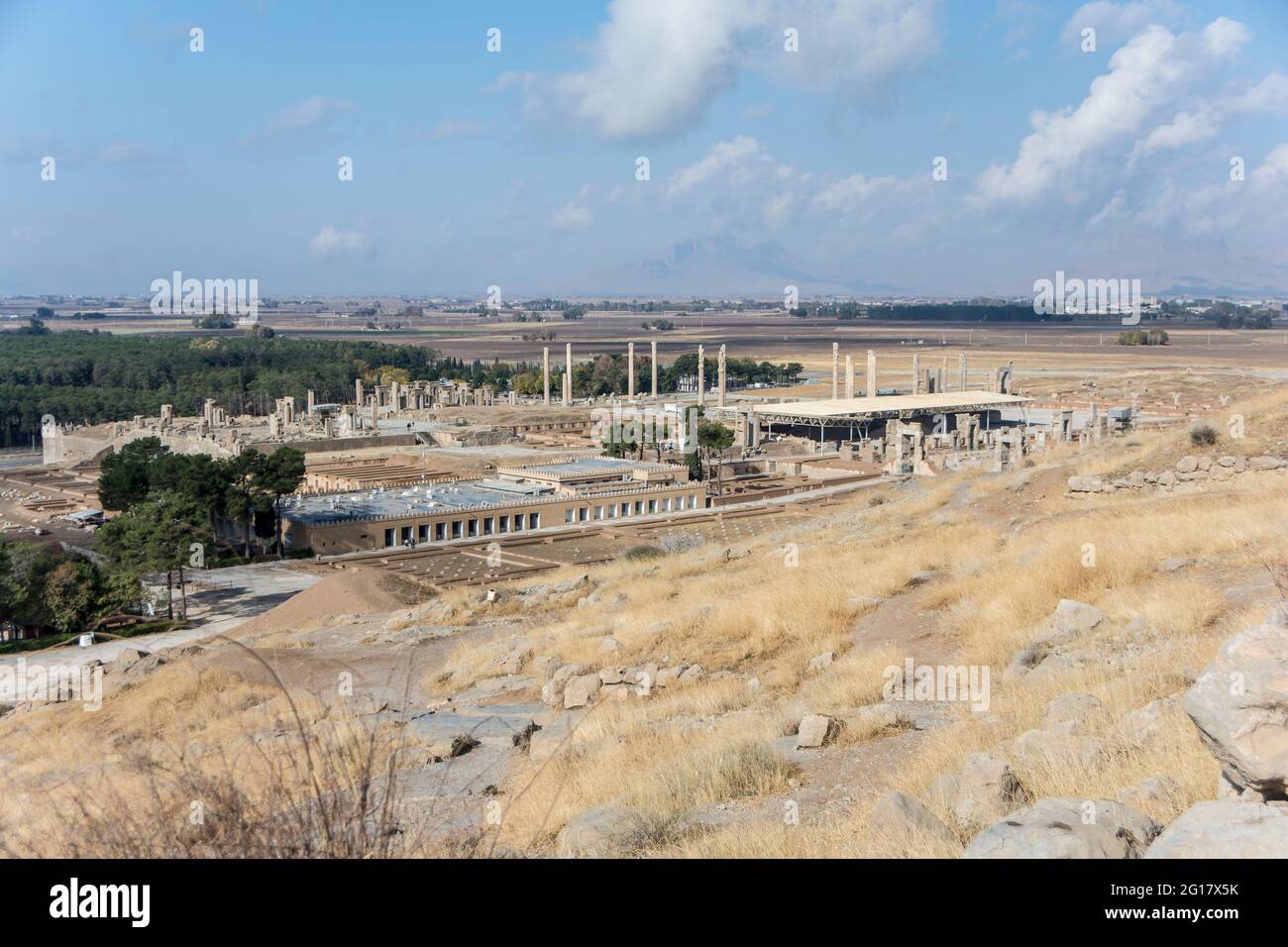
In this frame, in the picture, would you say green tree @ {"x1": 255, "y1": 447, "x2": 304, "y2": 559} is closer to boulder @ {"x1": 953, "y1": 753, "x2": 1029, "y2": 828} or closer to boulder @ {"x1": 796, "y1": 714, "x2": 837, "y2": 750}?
boulder @ {"x1": 796, "y1": 714, "x2": 837, "y2": 750}

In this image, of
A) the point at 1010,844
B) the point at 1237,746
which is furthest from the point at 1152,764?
the point at 1010,844

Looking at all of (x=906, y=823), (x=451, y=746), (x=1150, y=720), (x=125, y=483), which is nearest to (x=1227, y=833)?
(x=906, y=823)

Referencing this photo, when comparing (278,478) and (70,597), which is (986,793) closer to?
(70,597)

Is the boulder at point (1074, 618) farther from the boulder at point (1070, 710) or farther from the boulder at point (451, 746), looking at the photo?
the boulder at point (451, 746)

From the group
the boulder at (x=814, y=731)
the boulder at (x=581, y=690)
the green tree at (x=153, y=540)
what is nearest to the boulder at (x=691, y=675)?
the boulder at (x=581, y=690)

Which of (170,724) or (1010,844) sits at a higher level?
(1010,844)
